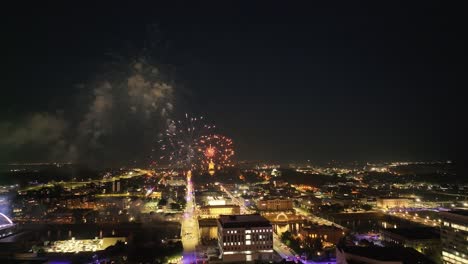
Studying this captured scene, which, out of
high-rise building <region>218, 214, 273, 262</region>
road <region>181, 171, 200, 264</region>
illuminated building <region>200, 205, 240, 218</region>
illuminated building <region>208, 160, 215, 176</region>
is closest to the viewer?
road <region>181, 171, 200, 264</region>

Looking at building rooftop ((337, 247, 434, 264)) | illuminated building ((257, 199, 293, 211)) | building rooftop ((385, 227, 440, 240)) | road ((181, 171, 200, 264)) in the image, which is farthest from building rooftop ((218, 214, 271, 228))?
illuminated building ((257, 199, 293, 211))

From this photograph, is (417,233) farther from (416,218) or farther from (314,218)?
(314,218)

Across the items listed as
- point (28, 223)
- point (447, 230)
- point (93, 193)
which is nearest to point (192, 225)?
point (28, 223)

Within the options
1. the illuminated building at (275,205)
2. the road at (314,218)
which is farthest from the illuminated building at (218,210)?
the road at (314,218)

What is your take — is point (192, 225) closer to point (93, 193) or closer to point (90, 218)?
point (90, 218)

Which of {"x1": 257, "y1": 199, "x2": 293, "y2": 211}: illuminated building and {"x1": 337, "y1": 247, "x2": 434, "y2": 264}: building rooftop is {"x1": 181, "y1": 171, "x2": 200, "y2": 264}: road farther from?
{"x1": 337, "y1": 247, "x2": 434, "y2": 264}: building rooftop

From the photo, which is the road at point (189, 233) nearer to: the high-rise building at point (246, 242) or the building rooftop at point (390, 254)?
the high-rise building at point (246, 242)

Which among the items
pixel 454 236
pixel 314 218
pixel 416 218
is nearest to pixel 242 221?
pixel 454 236
